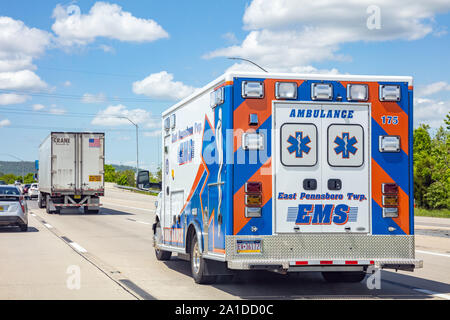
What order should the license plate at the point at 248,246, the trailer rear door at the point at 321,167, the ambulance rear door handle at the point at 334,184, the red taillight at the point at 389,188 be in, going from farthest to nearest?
the red taillight at the point at 389,188
the ambulance rear door handle at the point at 334,184
the trailer rear door at the point at 321,167
the license plate at the point at 248,246

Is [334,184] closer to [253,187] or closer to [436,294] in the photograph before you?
[253,187]

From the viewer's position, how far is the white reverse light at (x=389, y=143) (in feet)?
30.9

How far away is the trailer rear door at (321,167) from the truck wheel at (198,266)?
1710 mm

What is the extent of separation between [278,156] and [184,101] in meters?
2.76

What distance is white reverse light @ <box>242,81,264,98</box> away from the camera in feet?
29.7

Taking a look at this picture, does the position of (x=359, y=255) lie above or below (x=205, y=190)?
below

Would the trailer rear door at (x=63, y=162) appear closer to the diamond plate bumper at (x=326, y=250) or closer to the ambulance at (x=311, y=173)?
the ambulance at (x=311, y=173)

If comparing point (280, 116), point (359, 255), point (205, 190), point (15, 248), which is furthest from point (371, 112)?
point (15, 248)

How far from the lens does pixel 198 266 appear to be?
1049cm

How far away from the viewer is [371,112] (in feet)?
31.0

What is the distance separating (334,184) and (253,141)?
1.30 metres

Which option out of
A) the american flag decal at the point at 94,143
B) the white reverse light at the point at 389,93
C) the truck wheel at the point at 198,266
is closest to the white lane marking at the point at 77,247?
the truck wheel at the point at 198,266

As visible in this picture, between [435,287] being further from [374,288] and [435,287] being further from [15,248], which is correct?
[15,248]

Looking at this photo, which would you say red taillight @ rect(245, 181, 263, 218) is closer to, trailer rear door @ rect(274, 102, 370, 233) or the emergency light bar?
trailer rear door @ rect(274, 102, 370, 233)
